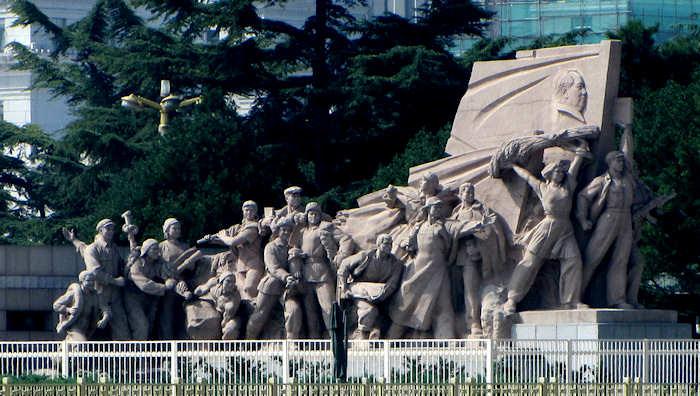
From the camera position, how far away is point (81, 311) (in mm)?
25125

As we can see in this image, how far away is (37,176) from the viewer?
41.2 m


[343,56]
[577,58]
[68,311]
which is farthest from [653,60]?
[68,311]

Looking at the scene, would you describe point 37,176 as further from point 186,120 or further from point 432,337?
point 432,337

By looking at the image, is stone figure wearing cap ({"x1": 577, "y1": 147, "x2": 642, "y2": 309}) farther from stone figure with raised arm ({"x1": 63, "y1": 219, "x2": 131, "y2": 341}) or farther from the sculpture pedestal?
stone figure with raised arm ({"x1": 63, "y1": 219, "x2": 131, "y2": 341})

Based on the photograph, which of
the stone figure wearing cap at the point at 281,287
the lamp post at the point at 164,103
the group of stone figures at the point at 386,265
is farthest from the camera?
the lamp post at the point at 164,103

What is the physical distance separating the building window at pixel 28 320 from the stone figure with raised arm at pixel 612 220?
741cm

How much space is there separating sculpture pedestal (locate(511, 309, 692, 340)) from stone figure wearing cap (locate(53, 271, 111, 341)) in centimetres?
517

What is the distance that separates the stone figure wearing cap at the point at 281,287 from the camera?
81.3ft

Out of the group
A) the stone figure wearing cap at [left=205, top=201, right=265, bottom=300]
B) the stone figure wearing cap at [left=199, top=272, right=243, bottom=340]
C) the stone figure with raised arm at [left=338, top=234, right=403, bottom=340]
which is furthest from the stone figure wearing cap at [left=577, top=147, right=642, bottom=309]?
the stone figure wearing cap at [left=199, top=272, right=243, bottom=340]

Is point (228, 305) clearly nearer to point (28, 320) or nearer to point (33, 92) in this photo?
point (28, 320)

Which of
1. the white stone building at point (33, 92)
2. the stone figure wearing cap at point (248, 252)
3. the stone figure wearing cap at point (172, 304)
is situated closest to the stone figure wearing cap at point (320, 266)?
the stone figure wearing cap at point (248, 252)

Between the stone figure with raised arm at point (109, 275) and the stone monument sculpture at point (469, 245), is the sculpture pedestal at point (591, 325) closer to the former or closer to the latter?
the stone monument sculpture at point (469, 245)

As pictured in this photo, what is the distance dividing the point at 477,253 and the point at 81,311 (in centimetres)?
488

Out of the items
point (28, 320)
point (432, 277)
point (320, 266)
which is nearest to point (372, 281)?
point (432, 277)
